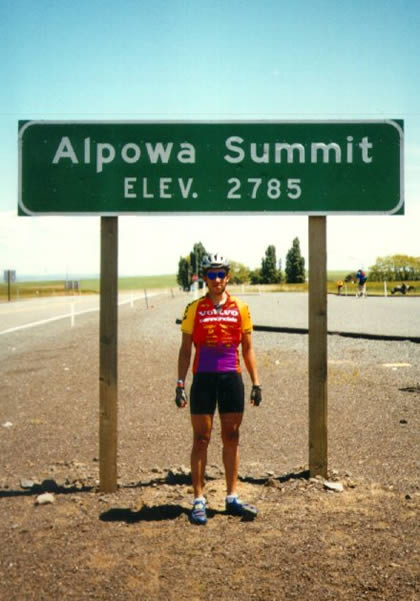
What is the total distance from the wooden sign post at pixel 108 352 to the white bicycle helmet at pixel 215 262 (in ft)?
2.71

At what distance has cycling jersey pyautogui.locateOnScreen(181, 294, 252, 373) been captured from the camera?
4.38 metres

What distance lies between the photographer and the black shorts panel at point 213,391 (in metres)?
4.38

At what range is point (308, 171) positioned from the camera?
4.93m

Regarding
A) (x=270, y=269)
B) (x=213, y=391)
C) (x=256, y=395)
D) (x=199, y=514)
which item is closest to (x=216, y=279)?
(x=213, y=391)

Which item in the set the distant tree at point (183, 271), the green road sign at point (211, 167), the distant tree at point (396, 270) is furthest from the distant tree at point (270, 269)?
the green road sign at point (211, 167)

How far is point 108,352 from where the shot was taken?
4.89 meters

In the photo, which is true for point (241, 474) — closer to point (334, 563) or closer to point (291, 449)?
point (291, 449)

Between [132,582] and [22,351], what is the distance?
13548 mm

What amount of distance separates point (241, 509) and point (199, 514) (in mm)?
333

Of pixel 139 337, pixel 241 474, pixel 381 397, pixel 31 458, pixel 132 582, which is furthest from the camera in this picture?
pixel 139 337

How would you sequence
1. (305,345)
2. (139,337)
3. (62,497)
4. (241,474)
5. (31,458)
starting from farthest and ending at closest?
(139,337) → (305,345) → (31,458) → (241,474) → (62,497)

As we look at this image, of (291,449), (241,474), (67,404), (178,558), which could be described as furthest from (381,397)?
(178,558)

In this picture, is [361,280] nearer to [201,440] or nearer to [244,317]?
[244,317]

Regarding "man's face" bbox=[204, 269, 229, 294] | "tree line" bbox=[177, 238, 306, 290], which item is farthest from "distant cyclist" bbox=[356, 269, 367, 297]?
"tree line" bbox=[177, 238, 306, 290]
